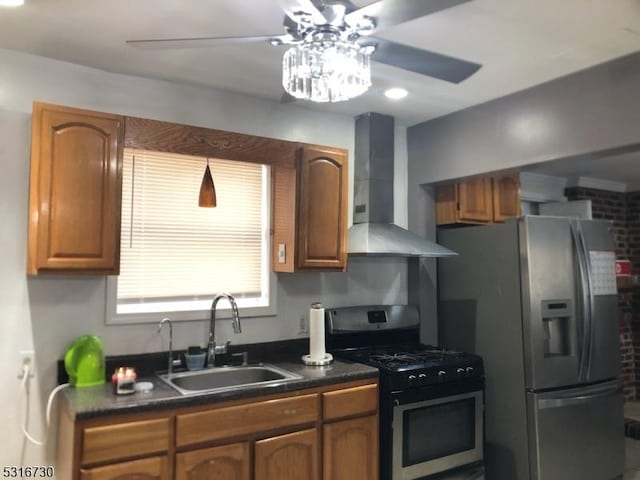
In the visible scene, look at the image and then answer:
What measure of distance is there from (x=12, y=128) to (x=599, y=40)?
274cm

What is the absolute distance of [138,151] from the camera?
2686 mm

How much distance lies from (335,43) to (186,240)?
1681mm

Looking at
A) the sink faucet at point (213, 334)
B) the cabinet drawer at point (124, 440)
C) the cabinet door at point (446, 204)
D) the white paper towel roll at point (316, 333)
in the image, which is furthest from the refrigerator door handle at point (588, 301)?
the cabinet drawer at point (124, 440)

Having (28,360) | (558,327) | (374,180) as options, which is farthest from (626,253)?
(28,360)

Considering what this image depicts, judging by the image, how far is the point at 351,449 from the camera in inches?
100

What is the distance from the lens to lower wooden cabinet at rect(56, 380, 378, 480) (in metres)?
1.96

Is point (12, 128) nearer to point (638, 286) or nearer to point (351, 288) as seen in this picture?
point (351, 288)

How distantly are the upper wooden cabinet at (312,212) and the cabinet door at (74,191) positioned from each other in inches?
37.8

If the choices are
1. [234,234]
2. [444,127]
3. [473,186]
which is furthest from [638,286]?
[234,234]

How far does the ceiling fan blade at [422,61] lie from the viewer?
5.57 ft

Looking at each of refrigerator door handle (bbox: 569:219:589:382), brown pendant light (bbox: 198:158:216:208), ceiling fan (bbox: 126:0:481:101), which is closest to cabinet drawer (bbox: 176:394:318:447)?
brown pendant light (bbox: 198:158:216:208)

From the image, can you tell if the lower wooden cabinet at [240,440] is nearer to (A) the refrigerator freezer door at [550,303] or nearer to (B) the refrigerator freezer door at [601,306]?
(A) the refrigerator freezer door at [550,303]

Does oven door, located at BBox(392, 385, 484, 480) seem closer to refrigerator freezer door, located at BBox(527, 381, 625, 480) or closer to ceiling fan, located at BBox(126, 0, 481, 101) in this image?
refrigerator freezer door, located at BBox(527, 381, 625, 480)

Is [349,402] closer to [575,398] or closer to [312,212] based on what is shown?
[312,212]
